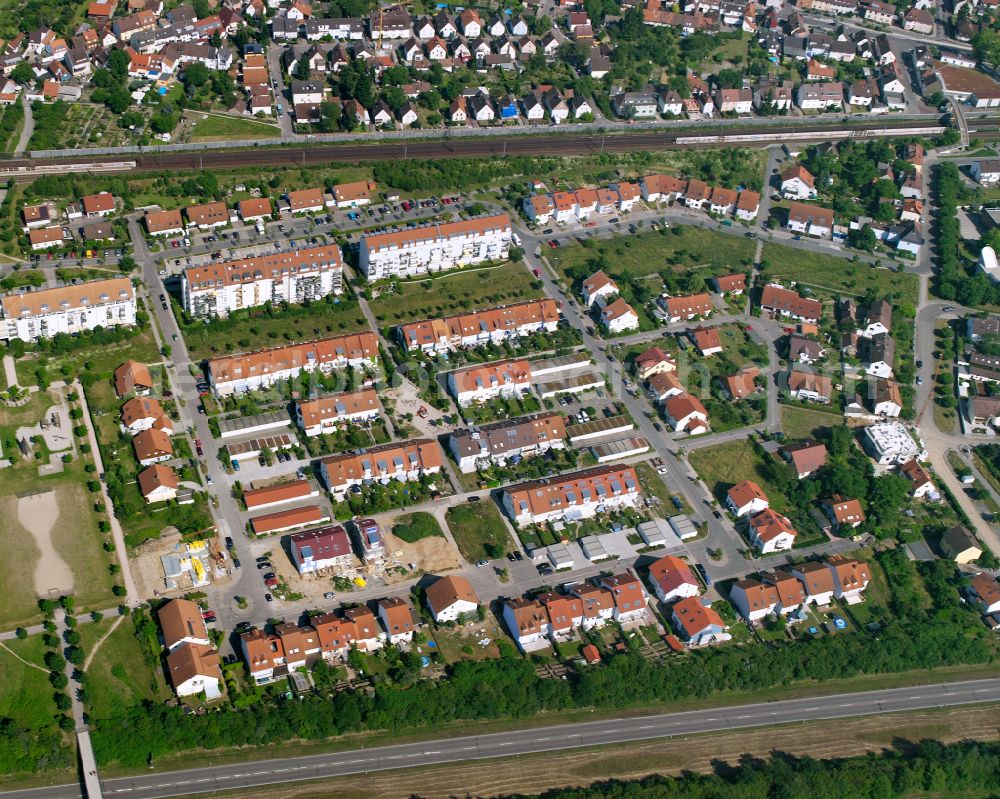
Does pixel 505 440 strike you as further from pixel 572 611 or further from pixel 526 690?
pixel 526 690

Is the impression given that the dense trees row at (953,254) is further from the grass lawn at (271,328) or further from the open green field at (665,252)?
the grass lawn at (271,328)

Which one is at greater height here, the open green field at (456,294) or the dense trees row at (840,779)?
the open green field at (456,294)

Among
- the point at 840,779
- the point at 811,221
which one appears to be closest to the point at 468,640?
the point at 840,779

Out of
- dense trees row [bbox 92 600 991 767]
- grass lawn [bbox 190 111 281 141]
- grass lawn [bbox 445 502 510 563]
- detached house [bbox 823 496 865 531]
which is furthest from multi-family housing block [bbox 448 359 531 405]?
grass lawn [bbox 190 111 281 141]

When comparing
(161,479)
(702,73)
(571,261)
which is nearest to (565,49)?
(702,73)

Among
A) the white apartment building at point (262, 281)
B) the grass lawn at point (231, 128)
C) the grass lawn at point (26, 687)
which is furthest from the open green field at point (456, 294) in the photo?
the grass lawn at point (26, 687)

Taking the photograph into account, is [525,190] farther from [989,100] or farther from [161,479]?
[989,100]
